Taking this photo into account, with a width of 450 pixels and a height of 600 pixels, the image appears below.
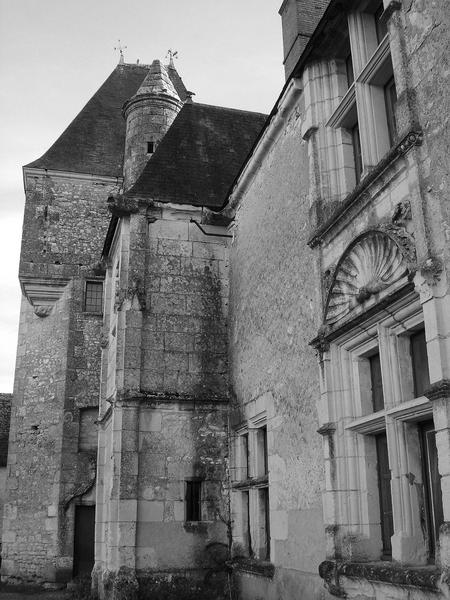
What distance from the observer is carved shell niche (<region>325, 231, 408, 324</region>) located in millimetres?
4844

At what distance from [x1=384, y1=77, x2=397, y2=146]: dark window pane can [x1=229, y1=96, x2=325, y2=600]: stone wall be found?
4.61 ft

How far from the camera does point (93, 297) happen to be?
15750mm

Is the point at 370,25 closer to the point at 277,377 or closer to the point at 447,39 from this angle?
the point at 447,39

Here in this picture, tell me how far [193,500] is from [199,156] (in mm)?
5337

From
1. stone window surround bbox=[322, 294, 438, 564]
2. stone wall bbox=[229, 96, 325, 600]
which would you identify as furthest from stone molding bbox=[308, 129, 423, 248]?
stone window surround bbox=[322, 294, 438, 564]

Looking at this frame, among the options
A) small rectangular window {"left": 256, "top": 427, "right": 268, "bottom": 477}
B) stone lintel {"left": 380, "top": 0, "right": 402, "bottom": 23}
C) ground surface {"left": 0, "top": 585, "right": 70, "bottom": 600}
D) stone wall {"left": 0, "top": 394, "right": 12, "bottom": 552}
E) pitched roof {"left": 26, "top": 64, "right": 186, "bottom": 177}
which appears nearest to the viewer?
stone lintel {"left": 380, "top": 0, "right": 402, "bottom": 23}

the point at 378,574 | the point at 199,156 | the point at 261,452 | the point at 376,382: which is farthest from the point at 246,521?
the point at 199,156

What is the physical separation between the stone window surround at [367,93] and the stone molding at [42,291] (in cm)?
1051

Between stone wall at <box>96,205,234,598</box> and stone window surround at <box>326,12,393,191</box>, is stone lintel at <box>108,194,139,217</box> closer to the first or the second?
stone wall at <box>96,205,234,598</box>

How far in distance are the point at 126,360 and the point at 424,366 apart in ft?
15.8

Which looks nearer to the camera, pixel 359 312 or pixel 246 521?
pixel 359 312

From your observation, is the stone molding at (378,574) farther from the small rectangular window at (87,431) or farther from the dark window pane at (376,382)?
the small rectangular window at (87,431)

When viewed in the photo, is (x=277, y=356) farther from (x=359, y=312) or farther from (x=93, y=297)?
(x=93, y=297)

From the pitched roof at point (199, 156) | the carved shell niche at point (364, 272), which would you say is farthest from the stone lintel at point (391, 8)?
the pitched roof at point (199, 156)
